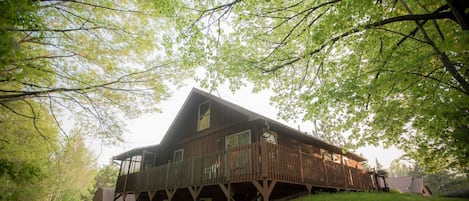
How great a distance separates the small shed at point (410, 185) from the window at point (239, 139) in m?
29.7

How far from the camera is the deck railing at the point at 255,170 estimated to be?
870 centimetres

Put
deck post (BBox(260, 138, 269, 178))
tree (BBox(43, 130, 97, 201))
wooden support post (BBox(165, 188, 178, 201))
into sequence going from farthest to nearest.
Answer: tree (BBox(43, 130, 97, 201)) < wooden support post (BBox(165, 188, 178, 201)) < deck post (BBox(260, 138, 269, 178))

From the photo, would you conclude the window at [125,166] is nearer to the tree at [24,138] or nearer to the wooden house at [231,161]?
the wooden house at [231,161]

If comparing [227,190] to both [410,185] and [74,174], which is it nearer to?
[74,174]

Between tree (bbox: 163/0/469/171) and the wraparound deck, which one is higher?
tree (bbox: 163/0/469/171)

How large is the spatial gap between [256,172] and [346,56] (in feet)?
18.0

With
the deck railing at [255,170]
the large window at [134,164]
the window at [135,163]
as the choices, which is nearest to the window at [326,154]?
the deck railing at [255,170]

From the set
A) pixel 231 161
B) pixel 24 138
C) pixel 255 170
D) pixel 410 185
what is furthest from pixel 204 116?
pixel 410 185

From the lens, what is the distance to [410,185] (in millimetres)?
33125

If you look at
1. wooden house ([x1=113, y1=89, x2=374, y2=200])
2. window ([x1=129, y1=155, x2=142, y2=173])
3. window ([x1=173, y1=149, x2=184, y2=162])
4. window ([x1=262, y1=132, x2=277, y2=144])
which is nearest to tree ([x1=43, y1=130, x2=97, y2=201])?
window ([x1=129, y1=155, x2=142, y2=173])

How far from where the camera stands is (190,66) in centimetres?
789

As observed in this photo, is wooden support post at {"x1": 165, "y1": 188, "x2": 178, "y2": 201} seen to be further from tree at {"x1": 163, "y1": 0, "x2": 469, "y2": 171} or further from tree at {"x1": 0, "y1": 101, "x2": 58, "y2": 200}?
tree at {"x1": 163, "y1": 0, "x2": 469, "y2": 171}

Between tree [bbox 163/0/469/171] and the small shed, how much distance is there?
1066 inches

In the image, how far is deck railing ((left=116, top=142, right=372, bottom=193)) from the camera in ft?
28.6
